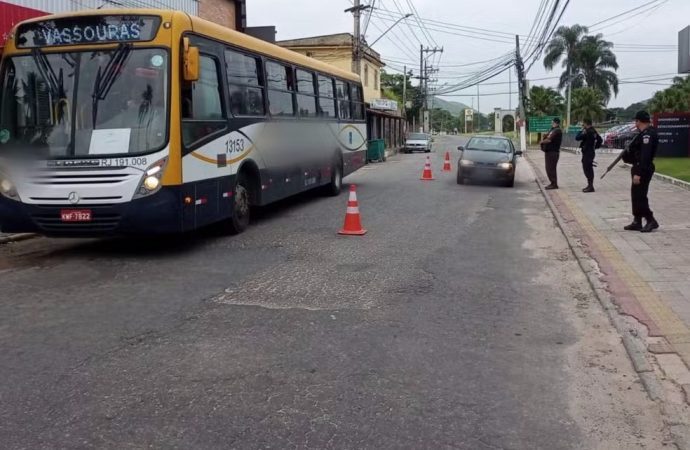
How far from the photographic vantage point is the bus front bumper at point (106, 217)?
8.02 meters

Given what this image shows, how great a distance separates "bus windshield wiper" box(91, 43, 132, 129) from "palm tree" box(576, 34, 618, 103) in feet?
203

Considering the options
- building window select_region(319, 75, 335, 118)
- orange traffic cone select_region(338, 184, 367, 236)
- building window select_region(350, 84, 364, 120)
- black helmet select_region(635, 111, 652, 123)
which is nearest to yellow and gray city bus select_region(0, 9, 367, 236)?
orange traffic cone select_region(338, 184, 367, 236)

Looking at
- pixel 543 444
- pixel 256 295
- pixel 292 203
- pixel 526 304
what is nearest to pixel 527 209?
pixel 292 203

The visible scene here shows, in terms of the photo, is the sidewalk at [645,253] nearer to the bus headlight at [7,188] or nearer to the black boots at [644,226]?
the black boots at [644,226]

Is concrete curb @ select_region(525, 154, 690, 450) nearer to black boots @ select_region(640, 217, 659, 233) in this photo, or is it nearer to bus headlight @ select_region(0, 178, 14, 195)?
black boots @ select_region(640, 217, 659, 233)

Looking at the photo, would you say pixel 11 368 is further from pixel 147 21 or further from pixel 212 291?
pixel 147 21

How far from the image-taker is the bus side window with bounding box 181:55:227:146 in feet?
27.9

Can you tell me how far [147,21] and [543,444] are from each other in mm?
6874

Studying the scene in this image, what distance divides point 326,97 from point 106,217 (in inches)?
322

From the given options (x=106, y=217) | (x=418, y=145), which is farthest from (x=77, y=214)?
(x=418, y=145)

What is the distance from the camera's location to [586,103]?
61.8 m

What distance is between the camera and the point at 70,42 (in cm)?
831

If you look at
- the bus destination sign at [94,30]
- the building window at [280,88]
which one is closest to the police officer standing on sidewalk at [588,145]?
the building window at [280,88]

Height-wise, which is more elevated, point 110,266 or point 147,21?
point 147,21
